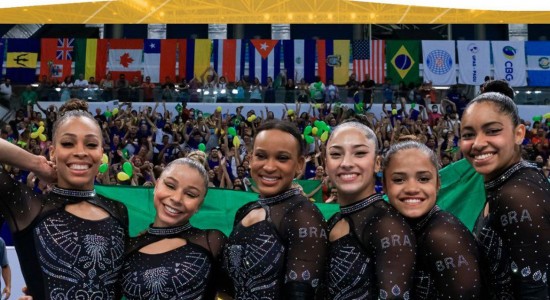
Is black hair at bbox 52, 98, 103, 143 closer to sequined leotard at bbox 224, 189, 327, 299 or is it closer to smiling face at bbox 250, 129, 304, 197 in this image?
smiling face at bbox 250, 129, 304, 197

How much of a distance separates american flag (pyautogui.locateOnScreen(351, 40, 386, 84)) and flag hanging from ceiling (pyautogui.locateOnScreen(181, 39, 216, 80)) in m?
4.24

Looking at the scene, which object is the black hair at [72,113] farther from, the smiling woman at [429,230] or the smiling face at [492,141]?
the smiling face at [492,141]

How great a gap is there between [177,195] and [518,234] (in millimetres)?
1584

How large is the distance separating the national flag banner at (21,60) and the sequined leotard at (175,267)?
17.8 m

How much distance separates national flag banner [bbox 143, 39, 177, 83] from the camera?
798 inches

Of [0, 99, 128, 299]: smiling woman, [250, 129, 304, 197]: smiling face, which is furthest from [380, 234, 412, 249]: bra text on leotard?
[0, 99, 128, 299]: smiling woman

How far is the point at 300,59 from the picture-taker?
20391 millimetres

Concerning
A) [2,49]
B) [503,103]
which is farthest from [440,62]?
[503,103]

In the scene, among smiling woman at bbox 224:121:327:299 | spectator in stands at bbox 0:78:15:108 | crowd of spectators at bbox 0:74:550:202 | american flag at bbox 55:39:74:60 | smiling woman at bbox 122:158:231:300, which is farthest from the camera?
american flag at bbox 55:39:74:60

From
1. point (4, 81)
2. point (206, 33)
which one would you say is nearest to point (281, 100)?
point (4, 81)

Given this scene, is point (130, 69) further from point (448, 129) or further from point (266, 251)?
point (266, 251)

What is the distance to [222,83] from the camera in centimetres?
1756

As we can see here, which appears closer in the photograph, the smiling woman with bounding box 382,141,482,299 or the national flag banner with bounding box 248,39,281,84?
the smiling woman with bounding box 382,141,482,299

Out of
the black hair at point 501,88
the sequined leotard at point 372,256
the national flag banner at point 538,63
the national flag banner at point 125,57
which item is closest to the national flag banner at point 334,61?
the national flag banner at point 538,63
